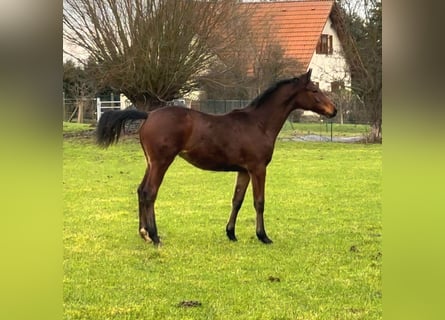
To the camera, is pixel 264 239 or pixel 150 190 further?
pixel 150 190

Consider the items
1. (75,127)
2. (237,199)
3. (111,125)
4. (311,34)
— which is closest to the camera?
(111,125)

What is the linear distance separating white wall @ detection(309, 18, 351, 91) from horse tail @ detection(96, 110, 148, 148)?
1417cm

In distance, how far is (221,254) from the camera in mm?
5941

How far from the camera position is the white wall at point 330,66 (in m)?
20.5

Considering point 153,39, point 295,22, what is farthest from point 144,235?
point 295,22

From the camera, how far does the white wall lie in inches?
808

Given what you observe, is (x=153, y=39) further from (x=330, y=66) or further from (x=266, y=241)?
(x=266, y=241)

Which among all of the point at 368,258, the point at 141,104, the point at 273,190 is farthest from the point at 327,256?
the point at 141,104

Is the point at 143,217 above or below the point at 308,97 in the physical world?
below

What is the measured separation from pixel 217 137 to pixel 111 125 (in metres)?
1.12

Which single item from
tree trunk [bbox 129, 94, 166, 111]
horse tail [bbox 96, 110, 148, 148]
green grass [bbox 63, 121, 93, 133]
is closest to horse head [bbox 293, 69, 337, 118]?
horse tail [bbox 96, 110, 148, 148]
